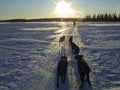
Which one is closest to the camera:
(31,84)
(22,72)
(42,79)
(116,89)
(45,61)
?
(116,89)

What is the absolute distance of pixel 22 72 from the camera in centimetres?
1073

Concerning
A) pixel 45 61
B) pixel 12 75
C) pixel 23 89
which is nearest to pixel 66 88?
pixel 23 89

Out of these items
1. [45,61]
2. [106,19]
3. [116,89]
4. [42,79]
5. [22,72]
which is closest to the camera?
[116,89]

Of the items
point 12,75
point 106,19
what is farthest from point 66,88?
point 106,19

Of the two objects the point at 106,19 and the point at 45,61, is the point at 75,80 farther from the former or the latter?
the point at 106,19

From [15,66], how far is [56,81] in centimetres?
335

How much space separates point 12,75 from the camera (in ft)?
33.6

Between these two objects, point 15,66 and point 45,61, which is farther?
point 45,61

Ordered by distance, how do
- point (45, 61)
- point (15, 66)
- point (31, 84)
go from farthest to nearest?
point (45, 61) < point (15, 66) < point (31, 84)

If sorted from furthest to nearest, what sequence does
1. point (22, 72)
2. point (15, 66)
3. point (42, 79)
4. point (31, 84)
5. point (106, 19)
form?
point (106, 19), point (15, 66), point (22, 72), point (42, 79), point (31, 84)

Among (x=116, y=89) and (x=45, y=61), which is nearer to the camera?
(x=116, y=89)

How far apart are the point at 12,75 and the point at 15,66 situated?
5.92ft

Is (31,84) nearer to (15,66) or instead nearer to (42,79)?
(42,79)

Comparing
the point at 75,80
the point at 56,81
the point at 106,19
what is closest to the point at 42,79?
the point at 56,81
